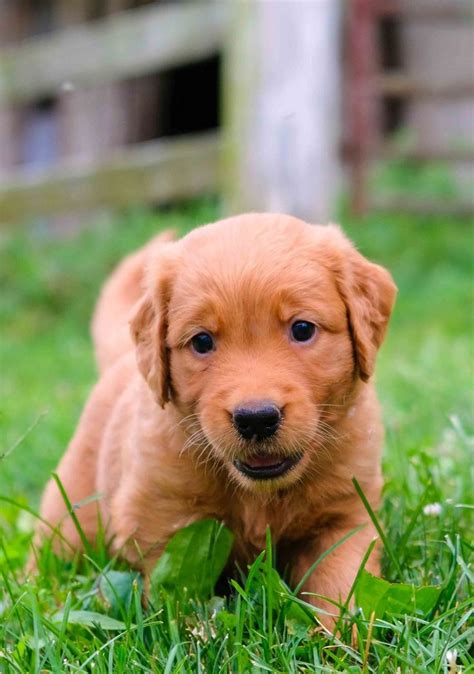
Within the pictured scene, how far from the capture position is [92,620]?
2383 millimetres

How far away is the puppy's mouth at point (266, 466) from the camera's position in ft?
→ 8.12

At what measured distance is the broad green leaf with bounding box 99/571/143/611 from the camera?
2.56 meters

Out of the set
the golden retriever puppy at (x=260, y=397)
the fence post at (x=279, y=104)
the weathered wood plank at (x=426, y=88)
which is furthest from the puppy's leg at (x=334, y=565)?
the weathered wood plank at (x=426, y=88)

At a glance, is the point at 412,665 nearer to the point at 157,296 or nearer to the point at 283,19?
the point at 157,296

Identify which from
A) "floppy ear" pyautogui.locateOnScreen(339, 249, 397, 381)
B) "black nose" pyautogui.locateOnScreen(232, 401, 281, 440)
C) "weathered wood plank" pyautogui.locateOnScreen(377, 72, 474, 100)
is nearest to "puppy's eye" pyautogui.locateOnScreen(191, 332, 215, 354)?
"black nose" pyautogui.locateOnScreen(232, 401, 281, 440)

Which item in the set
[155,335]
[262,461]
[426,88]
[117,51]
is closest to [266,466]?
[262,461]

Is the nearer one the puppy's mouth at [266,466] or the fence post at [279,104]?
the puppy's mouth at [266,466]

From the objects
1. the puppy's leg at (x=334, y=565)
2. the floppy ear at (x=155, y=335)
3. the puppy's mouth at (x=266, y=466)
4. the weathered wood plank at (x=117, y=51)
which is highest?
the weathered wood plank at (x=117, y=51)

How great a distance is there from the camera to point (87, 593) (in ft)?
8.59

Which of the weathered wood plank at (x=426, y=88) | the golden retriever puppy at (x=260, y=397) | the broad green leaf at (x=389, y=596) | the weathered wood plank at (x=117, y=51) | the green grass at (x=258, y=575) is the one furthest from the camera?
the weathered wood plank at (x=426, y=88)

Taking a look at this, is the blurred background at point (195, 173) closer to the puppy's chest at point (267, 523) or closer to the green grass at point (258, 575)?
the green grass at point (258, 575)

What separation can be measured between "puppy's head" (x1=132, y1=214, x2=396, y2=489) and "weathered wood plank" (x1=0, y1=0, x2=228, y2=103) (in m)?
4.37

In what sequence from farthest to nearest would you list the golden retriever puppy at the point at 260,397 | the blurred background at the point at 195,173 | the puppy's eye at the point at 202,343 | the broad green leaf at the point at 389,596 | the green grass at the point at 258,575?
1. the blurred background at the point at 195,173
2. the puppy's eye at the point at 202,343
3. the golden retriever puppy at the point at 260,397
4. the broad green leaf at the point at 389,596
5. the green grass at the point at 258,575

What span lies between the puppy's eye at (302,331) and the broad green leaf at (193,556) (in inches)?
19.0
